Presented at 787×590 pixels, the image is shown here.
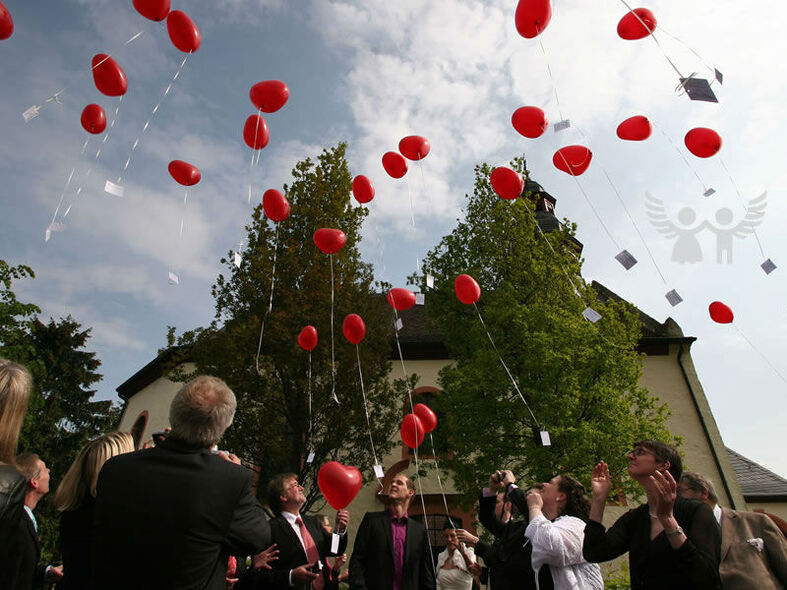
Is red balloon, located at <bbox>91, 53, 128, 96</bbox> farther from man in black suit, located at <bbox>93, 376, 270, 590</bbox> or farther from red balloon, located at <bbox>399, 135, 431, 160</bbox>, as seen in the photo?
man in black suit, located at <bbox>93, 376, 270, 590</bbox>

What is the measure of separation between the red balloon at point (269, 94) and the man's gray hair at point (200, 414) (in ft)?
17.5

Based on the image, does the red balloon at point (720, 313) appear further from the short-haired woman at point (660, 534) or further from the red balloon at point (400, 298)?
the short-haired woman at point (660, 534)

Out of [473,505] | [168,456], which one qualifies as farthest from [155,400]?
[168,456]

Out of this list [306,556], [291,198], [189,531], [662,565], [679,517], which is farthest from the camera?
[291,198]

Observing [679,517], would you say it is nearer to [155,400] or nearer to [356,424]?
[356,424]

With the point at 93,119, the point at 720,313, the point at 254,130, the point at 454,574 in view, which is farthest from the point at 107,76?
the point at 720,313

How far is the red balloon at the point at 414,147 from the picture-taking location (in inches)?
304

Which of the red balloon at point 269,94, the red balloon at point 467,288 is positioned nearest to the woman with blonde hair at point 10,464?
the red balloon at point 269,94

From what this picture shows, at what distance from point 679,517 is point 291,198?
39.6ft

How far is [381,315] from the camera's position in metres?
13.6

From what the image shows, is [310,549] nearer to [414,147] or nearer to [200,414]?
A: [200,414]

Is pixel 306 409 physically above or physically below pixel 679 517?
above

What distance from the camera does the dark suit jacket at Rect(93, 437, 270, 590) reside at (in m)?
1.93

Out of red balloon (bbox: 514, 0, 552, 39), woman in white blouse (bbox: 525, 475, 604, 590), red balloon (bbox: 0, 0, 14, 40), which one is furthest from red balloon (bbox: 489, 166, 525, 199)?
red balloon (bbox: 0, 0, 14, 40)
